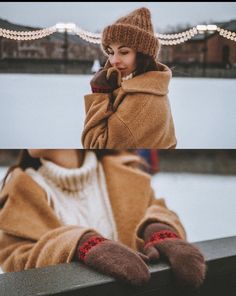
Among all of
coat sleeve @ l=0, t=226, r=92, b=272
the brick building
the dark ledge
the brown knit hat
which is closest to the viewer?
the dark ledge

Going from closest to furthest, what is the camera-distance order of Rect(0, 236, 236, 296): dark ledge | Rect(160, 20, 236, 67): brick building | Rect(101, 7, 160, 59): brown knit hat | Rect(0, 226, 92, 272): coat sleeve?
Rect(0, 236, 236, 296): dark ledge → Rect(0, 226, 92, 272): coat sleeve → Rect(101, 7, 160, 59): brown knit hat → Rect(160, 20, 236, 67): brick building

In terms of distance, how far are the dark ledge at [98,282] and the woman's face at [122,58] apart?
54cm

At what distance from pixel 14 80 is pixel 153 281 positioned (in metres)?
0.69

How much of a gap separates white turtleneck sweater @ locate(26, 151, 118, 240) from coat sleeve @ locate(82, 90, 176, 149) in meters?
0.07

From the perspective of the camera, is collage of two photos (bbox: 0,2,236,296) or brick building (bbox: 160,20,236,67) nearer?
collage of two photos (bbox: 0,2,236,296)

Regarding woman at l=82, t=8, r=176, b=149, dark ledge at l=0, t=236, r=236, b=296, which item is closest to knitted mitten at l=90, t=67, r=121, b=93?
woman at l=82, t=8, r=176, b=149

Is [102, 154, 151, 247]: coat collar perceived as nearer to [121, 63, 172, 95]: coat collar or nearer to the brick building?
[121, 63, 172, 95]: coat collar

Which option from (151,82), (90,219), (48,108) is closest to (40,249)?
(90,219)

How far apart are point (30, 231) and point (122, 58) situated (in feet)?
1.73

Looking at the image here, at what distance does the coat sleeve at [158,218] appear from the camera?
1469 millimetres

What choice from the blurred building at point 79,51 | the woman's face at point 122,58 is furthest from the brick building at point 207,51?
the woman's face at point 122,58

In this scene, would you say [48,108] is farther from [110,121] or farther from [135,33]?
[135,33]

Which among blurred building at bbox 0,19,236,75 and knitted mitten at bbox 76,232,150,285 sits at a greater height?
blurred building at bbox 0,19,236,75

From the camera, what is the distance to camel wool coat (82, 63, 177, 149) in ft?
4.91
